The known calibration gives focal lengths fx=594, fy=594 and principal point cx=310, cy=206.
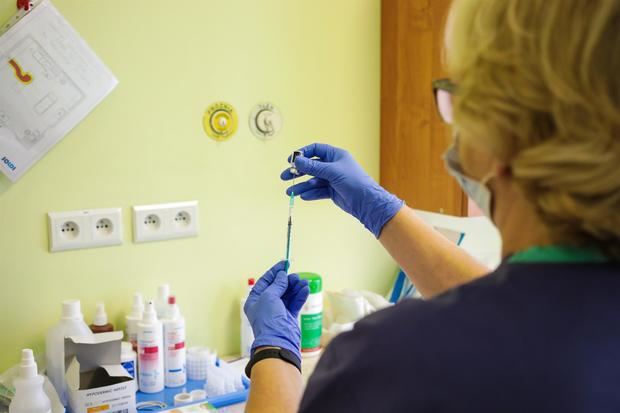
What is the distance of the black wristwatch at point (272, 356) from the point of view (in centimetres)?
95

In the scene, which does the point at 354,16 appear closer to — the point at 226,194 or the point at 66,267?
the point at 226,194

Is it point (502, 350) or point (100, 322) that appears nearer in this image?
point (502, 350)

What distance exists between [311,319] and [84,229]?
64 cm

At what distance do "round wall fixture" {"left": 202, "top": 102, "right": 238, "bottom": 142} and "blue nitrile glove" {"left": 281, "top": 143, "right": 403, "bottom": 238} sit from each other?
31 centimetres

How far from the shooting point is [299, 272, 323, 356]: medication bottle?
5.31ft

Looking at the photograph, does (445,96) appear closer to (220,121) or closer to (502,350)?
(502,350)

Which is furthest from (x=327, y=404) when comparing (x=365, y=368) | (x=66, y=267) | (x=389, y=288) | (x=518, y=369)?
(x=389, y=288)

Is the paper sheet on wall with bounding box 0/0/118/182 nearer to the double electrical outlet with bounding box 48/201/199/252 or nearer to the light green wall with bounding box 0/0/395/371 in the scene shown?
the light green wall with bounding box 0/0/395/371

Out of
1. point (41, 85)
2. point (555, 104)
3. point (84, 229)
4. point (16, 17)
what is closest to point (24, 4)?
point (16, 17)

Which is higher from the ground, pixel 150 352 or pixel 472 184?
pixel 472 184

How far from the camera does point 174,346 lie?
4.66 feet

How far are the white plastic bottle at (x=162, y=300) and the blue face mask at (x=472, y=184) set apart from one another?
0.94 m

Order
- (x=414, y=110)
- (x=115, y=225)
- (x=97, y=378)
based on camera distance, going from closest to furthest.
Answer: (x=97, y=378) → (x=115, y=225) → (x=414, y=110)

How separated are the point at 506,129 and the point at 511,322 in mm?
188
